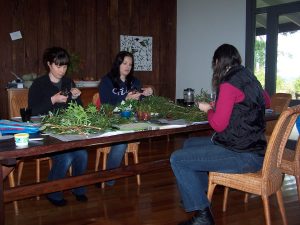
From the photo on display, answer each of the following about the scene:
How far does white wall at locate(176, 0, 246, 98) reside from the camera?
5621 mm

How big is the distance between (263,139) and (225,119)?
308 millimetres

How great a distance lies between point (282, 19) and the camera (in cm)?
520

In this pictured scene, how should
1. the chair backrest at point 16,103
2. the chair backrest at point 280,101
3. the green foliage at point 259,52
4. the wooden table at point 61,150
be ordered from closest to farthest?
the wooden table at point 61,150
the chair backrest at point 16,103
the chair backrest at point 280,101
the green foliage at point 259,52

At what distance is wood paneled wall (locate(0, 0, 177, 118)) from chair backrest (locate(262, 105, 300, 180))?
4.13 metres

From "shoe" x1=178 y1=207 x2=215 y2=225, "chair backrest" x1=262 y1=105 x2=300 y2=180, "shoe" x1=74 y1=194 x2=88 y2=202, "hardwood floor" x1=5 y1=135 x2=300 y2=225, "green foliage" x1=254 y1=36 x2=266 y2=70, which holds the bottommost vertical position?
"hardwood floor" x1=5 y1=135 x2=300 y2=225

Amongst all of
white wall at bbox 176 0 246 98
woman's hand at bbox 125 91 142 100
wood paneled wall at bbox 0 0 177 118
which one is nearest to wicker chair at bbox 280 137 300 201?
woman's hand at bbox 125 91 142 100

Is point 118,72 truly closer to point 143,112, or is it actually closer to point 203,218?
point 143,112

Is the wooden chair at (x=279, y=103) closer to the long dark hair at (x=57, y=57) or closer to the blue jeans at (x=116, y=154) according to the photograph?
the blue jeans at (x=116, y=154)

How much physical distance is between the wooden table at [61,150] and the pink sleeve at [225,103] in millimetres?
285

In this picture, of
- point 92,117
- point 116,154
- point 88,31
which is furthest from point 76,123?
point 88,31

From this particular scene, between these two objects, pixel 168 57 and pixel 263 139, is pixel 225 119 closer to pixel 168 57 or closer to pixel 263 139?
pixel 263 139

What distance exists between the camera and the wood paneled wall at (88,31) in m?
5.14

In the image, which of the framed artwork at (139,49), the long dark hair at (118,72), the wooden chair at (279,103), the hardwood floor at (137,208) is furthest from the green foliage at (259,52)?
the long dark hair at (118,72)

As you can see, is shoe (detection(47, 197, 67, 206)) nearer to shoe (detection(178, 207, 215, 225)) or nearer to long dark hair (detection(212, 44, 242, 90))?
shoe (detection(178, 207, 215, 225))
